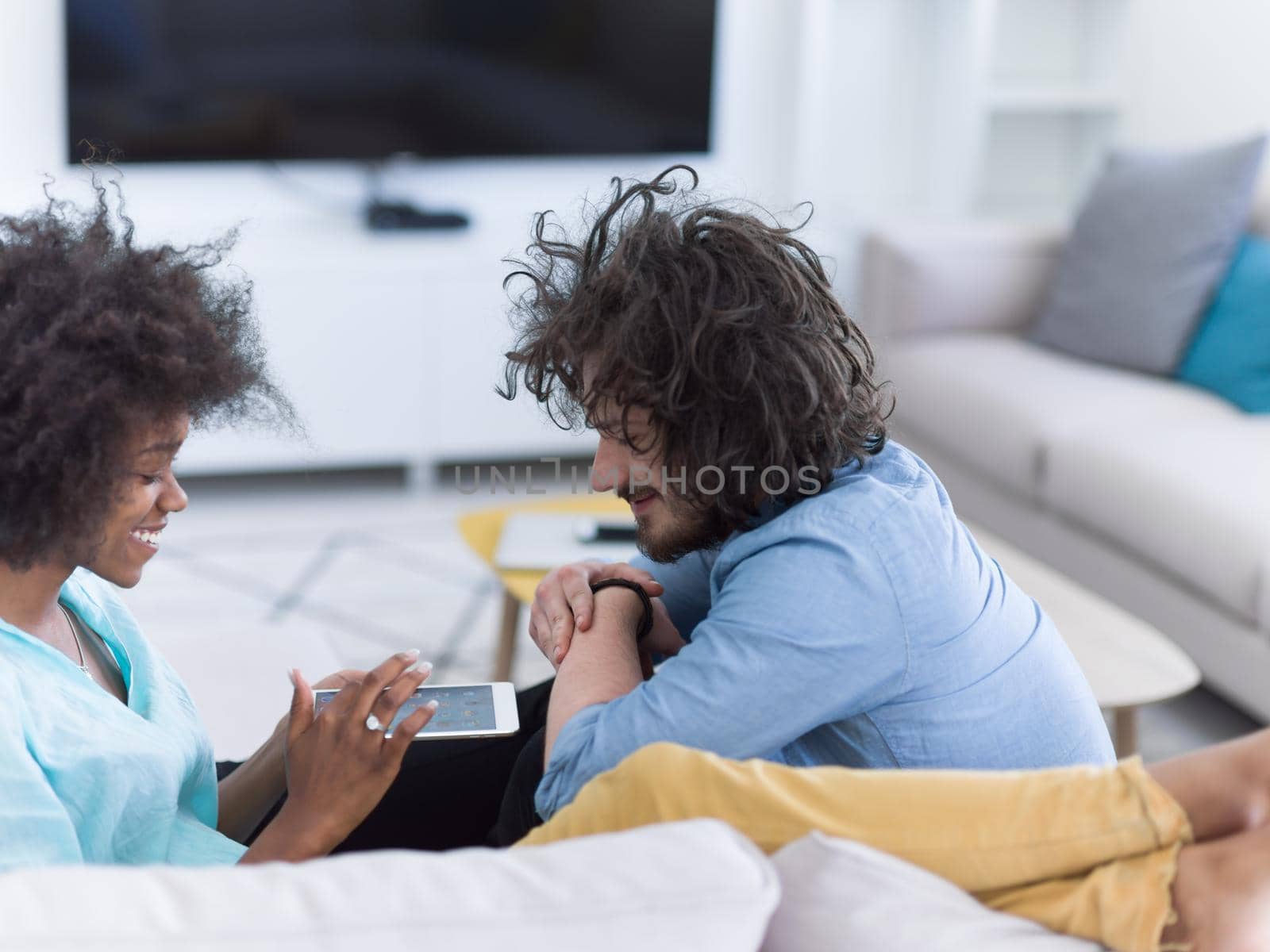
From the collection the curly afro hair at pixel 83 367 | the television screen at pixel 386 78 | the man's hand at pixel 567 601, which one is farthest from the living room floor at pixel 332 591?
the television screen at pixel 386 78

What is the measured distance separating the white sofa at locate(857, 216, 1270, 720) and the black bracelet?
2.19ft

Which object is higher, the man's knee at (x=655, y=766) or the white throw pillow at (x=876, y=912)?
the man's knee at (x=655, y=766)

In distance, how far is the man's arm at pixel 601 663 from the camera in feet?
3.79

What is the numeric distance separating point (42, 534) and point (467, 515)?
4.56ft

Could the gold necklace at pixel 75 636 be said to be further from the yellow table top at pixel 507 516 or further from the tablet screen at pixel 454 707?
the yellow table top at pixel 507 516

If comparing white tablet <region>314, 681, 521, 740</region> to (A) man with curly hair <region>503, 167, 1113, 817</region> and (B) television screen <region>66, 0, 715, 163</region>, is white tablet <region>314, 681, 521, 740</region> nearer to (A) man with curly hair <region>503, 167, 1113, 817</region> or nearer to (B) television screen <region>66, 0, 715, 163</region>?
(A) man with curly hair <region>503, 167, 1113, 817</region>

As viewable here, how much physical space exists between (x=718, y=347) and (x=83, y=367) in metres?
0.46

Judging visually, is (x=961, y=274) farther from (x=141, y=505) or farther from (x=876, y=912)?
(x=876, y=912)

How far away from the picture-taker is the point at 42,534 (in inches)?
40.7

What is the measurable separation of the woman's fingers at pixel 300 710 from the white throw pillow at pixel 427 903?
45cm

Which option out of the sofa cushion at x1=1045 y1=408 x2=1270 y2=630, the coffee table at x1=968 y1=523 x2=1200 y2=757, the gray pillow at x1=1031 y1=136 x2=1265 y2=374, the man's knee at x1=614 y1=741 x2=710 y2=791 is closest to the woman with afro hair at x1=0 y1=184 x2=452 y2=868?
the man's knee at x1=614 y1=741 x2=710 y2=791

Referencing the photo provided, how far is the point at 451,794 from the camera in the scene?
4.80ft

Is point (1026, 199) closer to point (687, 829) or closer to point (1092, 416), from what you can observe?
point (1092, 416)

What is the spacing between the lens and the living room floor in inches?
73.9
